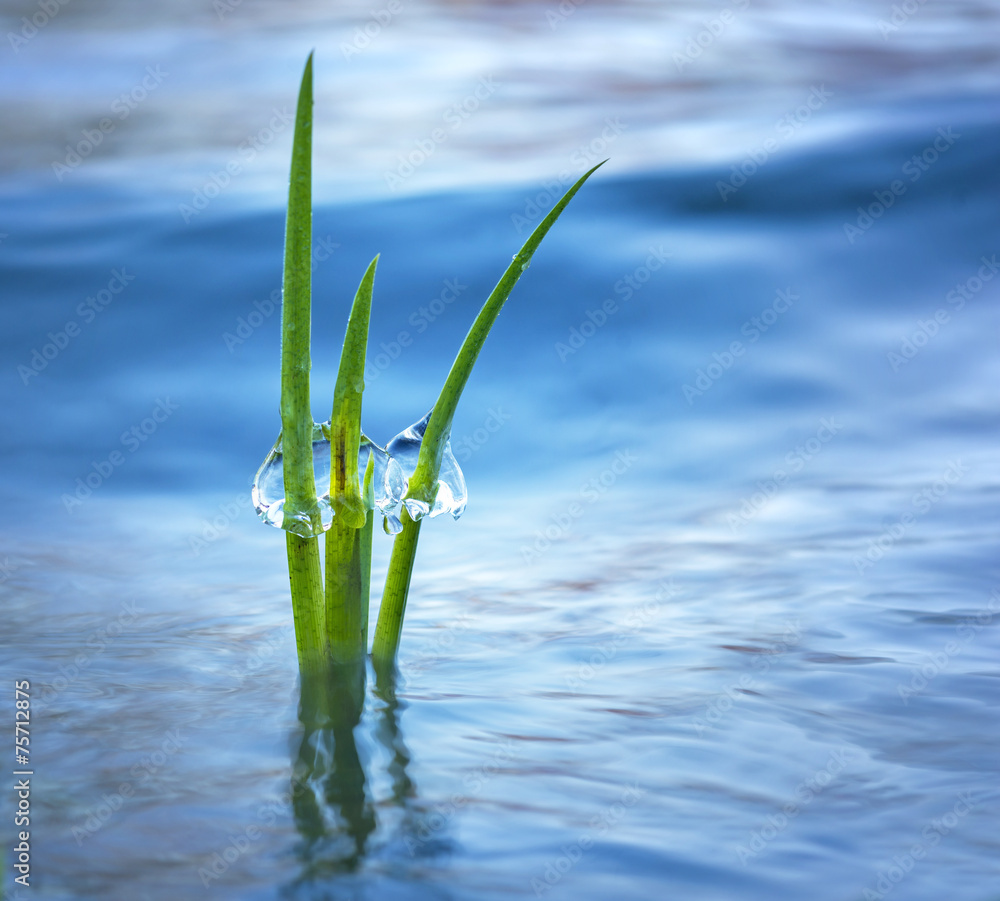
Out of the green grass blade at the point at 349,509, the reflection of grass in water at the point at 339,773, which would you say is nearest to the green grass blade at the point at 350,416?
the green grass blade at the point at 349,509

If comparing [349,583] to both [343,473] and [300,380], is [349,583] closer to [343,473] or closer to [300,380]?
[343,473]

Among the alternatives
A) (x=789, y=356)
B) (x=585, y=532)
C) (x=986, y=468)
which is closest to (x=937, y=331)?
(x=789, y=356)

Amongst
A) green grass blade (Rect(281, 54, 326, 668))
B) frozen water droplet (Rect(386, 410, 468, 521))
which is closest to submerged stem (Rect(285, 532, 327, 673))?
green grass blade (Rect(281, 54, 326, 668))

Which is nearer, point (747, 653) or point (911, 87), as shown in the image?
point (747, 653)

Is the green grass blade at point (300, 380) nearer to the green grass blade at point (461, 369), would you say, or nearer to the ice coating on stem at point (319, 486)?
the ice coating on stem at point (319, 486)

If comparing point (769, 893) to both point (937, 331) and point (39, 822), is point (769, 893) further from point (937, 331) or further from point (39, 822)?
point (937, 331)

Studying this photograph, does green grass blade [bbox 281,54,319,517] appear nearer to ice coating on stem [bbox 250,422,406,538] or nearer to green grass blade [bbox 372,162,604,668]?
ice coating on stem [bbox 250,422,406,538]

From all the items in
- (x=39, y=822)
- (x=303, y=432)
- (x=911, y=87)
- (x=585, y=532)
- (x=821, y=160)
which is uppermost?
(x=911, y=87)
